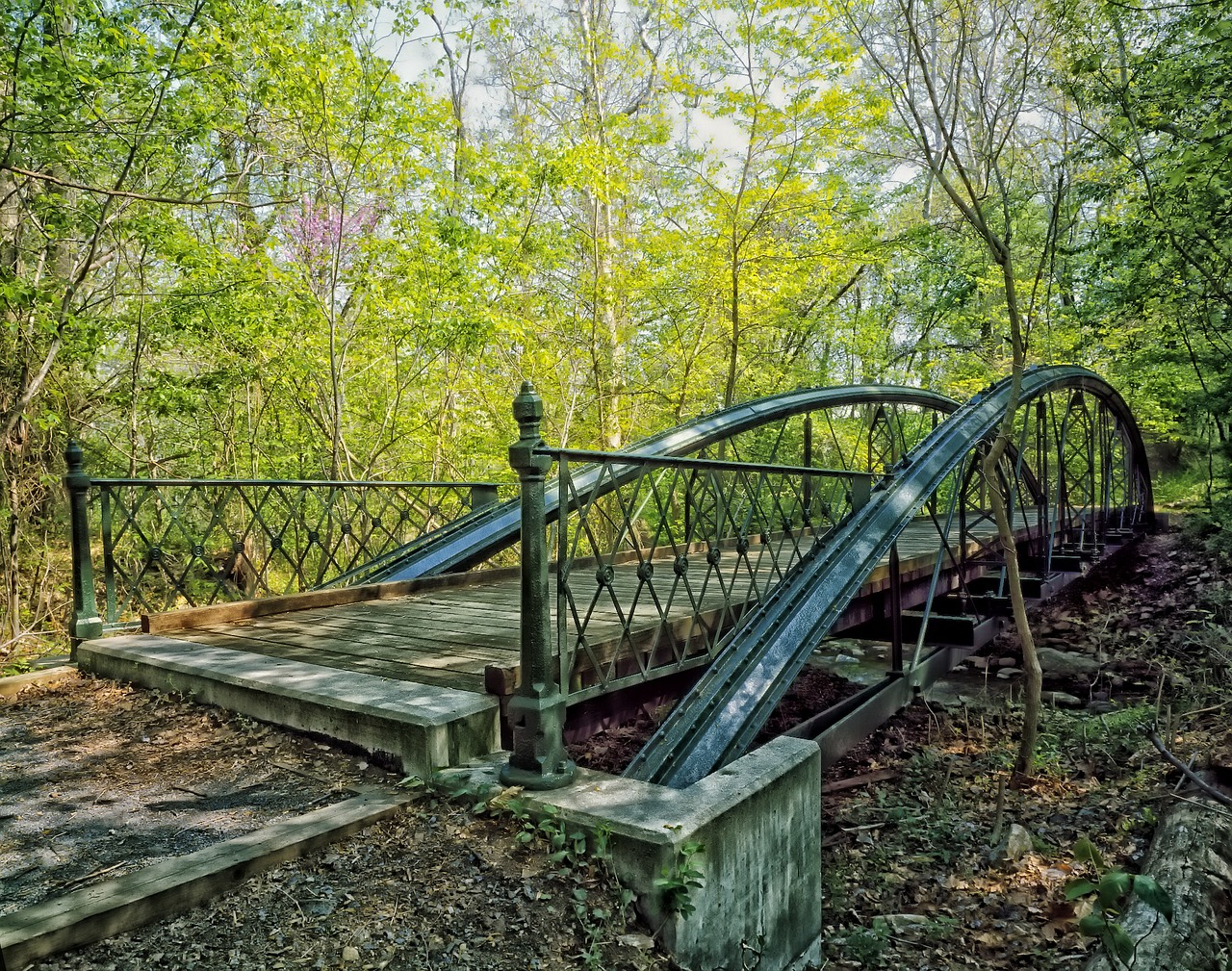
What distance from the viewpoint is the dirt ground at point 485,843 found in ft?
6.45

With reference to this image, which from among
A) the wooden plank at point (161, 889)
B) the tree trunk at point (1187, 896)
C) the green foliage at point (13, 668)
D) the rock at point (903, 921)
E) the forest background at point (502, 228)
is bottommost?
the rock at point (903, 921)

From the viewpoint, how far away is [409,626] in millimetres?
4586

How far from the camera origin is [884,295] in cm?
1803

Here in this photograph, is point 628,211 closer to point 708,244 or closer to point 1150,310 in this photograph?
point 708,244

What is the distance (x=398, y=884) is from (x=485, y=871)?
24 cm

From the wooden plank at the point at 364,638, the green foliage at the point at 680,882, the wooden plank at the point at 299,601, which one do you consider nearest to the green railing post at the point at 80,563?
the wooden plank at the point at 299,601

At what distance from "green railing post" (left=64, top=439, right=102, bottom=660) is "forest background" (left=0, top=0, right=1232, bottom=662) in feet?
6.99

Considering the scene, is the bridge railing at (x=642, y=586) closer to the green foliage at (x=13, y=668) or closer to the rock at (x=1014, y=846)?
the rock at (x=1014, y=846)

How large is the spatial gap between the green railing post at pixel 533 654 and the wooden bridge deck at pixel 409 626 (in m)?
0.39

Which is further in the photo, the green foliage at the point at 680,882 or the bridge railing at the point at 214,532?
the bridge railing at the point at 214,532

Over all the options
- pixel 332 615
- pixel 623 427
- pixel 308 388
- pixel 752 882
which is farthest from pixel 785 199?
pixel 752 882

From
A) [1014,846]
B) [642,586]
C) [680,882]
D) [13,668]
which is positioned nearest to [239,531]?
[13,668]

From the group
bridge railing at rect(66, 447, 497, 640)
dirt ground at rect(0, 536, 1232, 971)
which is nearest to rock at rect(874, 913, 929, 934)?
dirt ground at rect(0, 536, 1232, 971)

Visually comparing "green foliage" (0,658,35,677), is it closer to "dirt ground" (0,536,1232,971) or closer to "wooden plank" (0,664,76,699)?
A: "wooden plank" (0,664,76,699)
